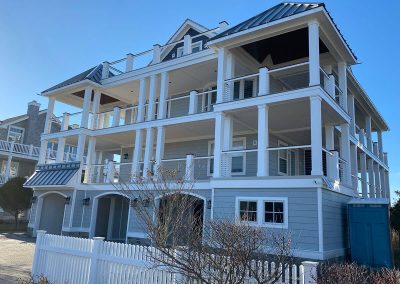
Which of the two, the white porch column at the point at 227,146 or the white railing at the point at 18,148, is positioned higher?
the white railing at the point at 18,148

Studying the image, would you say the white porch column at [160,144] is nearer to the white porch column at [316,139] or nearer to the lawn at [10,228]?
the white porch column at [316,139]

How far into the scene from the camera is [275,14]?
45.1ft

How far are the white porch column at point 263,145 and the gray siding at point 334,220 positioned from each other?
2.29 meters

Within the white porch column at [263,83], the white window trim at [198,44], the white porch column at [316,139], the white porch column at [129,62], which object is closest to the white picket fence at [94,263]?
the white porch column at [316,139]

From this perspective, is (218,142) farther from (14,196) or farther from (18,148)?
(18,148)

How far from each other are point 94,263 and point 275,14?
11.2m

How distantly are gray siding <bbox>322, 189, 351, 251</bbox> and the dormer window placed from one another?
109 ft

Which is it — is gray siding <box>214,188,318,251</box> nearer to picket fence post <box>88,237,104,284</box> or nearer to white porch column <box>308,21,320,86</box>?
picket fence post <box>88,237,104,284</box>

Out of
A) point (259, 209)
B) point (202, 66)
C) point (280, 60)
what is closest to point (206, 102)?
point (202, 66)

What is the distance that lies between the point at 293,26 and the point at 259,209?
23.3 feet

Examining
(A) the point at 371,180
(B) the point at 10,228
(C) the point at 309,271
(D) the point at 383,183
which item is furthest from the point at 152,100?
(D) the point at 383,183

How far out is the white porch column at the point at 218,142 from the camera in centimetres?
1389

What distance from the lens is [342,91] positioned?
15250 millimetres

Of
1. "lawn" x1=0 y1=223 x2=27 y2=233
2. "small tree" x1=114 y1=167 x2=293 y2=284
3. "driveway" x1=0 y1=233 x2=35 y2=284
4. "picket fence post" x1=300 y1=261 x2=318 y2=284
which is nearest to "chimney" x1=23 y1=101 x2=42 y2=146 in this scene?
"lawn" x1=0 y1=223 x2=27 y2=233
